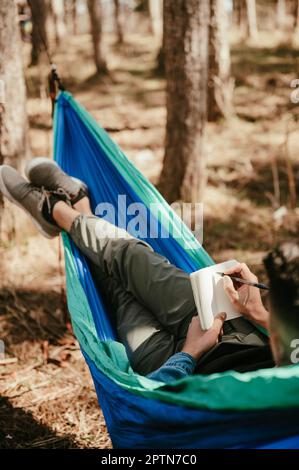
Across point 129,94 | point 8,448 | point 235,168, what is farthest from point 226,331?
point 129,94

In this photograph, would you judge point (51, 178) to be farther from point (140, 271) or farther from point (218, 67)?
point (218, 67)

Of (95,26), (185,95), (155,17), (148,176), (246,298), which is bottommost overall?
(148,176)

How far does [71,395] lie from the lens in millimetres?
1883

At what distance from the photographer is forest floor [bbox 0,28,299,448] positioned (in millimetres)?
1813

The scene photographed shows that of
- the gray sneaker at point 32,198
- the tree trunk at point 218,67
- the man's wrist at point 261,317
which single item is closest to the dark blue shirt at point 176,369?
the man's wrist at point 261,317

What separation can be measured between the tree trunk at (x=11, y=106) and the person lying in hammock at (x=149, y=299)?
434 mm

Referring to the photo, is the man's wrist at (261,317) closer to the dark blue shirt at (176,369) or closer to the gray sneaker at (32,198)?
the dark blue shirt at (176,369)

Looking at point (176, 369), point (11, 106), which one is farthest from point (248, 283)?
point (11, 106)

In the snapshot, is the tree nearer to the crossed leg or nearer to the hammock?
the crossed leg

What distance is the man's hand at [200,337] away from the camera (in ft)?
4.75

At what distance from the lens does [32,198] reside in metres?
2.06

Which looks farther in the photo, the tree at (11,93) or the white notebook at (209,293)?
the tree at (11,93)

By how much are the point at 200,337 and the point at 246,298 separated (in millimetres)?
179
